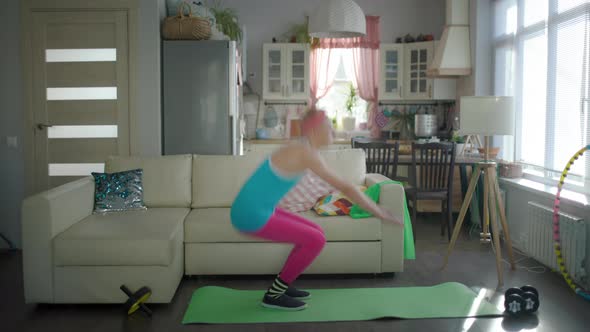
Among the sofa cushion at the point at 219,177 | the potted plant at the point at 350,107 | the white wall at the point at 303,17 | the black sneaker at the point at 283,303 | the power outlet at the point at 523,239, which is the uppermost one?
the white wall at the point at 303,17

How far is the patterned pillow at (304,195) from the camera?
169 inches

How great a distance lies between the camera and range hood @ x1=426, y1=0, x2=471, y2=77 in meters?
6.84

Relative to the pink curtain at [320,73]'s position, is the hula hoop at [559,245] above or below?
below

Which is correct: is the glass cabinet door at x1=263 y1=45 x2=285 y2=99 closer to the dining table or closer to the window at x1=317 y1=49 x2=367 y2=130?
the window at x1=317 y1=49 x2=367 y2=130

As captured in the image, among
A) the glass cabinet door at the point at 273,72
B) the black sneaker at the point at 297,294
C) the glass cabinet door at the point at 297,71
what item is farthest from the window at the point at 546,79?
the glass cabinet door at the point at 273,72

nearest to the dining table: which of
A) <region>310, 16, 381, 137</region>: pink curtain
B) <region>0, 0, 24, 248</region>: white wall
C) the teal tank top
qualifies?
<region>310, 16, 381, 137</region>: pink curtain

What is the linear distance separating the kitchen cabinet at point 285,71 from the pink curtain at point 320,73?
19 centimetres

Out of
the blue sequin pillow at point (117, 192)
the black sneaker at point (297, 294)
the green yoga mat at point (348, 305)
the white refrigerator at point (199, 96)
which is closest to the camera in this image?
the green yoga mat at point (348, 305)

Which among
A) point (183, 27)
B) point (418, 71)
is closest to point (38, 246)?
point (183, 27)

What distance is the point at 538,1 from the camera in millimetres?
5383

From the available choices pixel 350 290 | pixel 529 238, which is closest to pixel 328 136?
pixel 350 290

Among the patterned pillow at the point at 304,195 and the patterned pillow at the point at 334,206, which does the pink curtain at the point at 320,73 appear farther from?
the patterned pillow at the point at 334,206

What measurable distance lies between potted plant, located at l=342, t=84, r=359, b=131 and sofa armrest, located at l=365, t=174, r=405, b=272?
410 cm

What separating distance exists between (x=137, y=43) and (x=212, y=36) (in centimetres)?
77
